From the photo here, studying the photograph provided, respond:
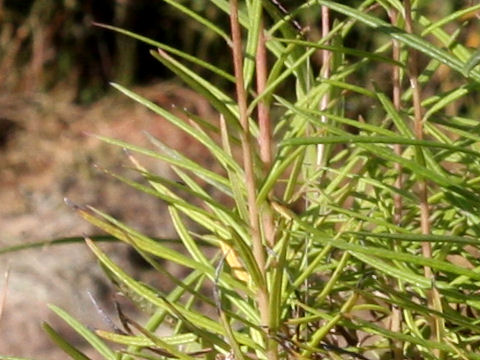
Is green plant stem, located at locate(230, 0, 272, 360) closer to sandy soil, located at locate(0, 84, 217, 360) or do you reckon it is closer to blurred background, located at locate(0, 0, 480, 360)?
sandy soil, located at locate(0, 84, 217, 360)

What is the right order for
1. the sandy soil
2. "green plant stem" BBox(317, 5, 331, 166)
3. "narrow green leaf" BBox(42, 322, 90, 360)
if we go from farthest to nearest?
1. the sandy soil
2. "green plant stem" BBox(317, 5, 331, 166)
3. "narrow green leaf" BBox(42, 322, 90, 360)

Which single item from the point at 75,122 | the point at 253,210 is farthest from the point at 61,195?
the point at 253,210

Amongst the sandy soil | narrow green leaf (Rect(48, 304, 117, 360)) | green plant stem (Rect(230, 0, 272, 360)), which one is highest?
green plant stem (Rect(230, 0, 272, 360))

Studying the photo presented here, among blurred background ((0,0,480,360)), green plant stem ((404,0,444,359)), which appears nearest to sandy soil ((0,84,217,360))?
blurred background ((0,0,480,360))

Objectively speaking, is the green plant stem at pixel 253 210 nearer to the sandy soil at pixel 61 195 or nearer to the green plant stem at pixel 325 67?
the green plant stem at pixel 325 67

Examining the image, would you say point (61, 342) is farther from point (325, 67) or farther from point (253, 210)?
point (325, 67)

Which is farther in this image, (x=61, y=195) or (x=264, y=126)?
(x=61, y=195)

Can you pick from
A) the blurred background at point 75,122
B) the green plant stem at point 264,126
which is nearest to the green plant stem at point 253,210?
the green plant stem at point 264,126

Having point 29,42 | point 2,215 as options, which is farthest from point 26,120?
point 2,215
